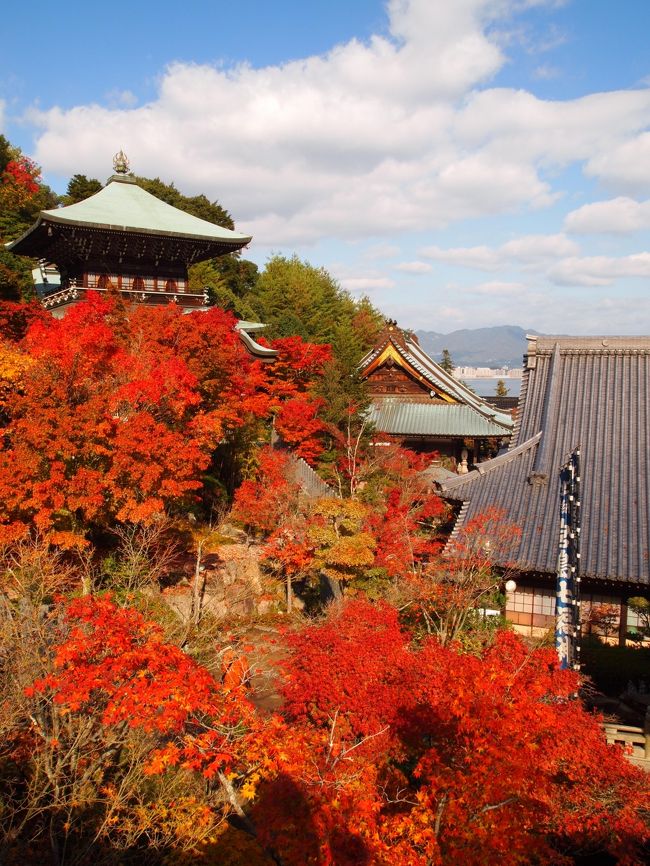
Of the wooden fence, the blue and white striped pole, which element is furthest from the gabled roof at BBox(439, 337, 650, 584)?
the wooden fence

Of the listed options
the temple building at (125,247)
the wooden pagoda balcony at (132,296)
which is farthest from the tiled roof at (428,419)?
the wooden pagoda balcony at (132,296)

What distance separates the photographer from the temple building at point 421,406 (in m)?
28.9

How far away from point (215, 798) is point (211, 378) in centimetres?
1303

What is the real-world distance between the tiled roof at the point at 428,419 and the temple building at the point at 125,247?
646 cm

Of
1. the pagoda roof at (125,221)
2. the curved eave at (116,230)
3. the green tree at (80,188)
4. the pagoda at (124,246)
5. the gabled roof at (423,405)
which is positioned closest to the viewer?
the curved eave at (116,230)

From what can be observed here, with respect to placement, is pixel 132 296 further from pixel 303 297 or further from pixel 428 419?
pixel 303 297

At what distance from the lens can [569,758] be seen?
9.48 metres

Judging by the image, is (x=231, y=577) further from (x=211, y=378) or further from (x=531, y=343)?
(x=531, y=343)

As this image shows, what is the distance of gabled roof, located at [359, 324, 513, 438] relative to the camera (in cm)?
2878

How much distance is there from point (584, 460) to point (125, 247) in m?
20.1

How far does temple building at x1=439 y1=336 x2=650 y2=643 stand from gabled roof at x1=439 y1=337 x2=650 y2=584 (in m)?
0.03

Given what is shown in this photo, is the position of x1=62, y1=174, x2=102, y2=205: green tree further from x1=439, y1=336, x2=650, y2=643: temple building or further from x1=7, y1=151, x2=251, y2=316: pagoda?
x1=439, y1=336, x2=650, y2=643: temple building

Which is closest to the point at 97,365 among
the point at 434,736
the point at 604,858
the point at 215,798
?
the point at 215,798

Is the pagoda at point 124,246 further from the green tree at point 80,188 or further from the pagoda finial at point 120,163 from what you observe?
the green tree at point 80,188
